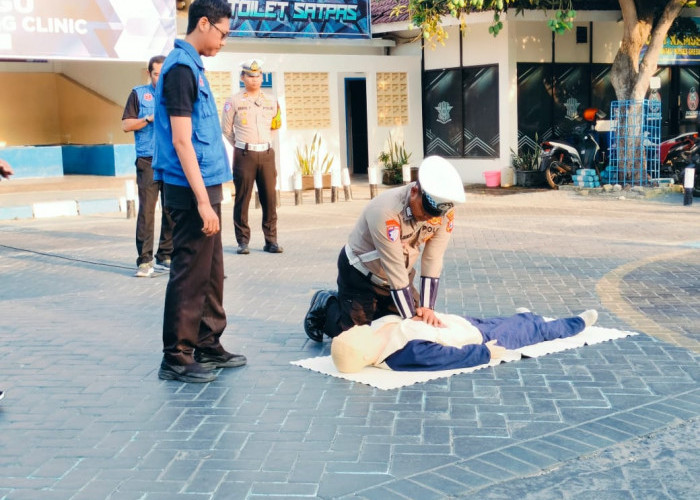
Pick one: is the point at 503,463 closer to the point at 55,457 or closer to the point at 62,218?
the point at 55,457

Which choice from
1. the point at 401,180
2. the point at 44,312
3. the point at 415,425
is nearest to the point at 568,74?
the point at 401,180

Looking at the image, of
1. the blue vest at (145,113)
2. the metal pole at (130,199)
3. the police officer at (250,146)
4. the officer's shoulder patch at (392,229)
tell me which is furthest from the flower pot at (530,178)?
the officer's shoulder patch at (392,229)

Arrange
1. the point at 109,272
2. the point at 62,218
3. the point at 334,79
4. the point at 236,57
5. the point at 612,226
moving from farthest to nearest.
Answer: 1. the point at 334,79
2. the point at 236,57
3. the point at 62,218
4. the point at 612,226
5. the point at 109,272

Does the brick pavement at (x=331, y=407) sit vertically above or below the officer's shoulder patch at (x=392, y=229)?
below

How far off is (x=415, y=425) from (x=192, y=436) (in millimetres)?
1091

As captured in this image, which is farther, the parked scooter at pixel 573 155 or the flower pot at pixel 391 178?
the flower pot at pixel 391 178

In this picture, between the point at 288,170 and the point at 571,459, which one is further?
the point at 288,170

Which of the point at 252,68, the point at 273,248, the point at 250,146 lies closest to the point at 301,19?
the point at 252,68

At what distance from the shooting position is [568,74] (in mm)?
18953

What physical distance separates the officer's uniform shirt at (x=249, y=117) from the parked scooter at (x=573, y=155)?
26.4 feet

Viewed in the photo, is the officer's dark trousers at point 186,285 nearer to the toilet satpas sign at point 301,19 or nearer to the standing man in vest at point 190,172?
the standing man in vest at point 190,172

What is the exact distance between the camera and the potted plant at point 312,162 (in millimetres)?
18344

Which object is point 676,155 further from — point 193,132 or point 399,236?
point 193,132

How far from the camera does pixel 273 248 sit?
34.2 feet
